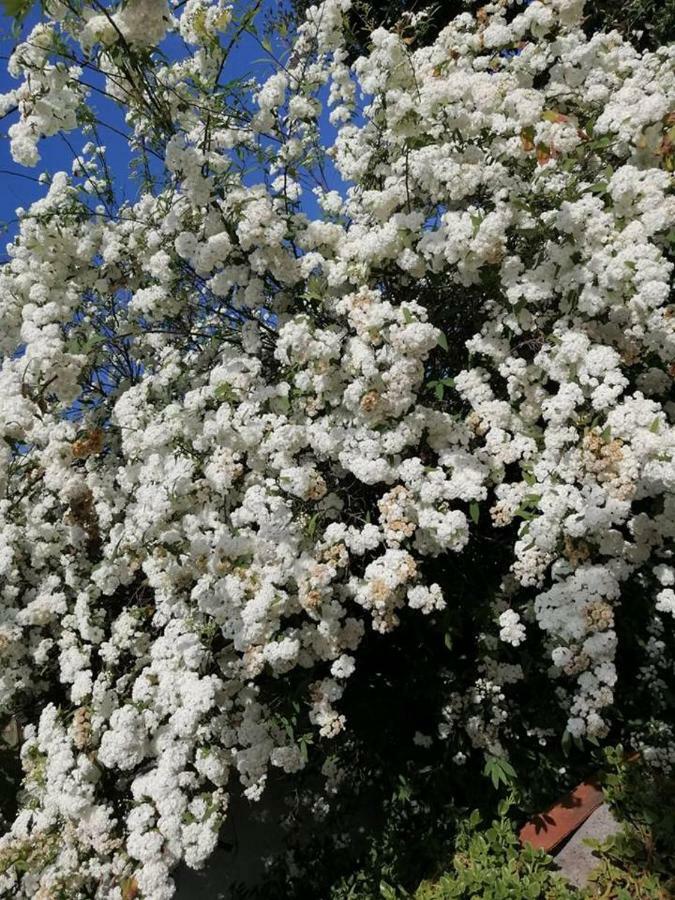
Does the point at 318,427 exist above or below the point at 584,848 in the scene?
above

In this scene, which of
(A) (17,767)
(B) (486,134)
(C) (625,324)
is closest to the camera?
(C) (625,324)

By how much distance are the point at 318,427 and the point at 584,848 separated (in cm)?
210

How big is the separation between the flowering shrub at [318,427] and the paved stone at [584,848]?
38cm

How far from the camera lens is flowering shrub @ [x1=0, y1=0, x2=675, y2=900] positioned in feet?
8.77

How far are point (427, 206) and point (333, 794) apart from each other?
3.12 meters

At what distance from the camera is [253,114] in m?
3.56

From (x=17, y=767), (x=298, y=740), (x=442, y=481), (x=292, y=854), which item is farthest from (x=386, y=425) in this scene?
→ (x=17, y=767)

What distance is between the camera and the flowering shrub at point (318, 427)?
8.77 feet

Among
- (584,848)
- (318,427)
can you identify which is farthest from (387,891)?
(318,427)

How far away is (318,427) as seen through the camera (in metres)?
2.94

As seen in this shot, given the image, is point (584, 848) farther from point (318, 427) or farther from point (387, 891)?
point (318, 427)

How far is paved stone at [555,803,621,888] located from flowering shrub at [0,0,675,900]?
38cm

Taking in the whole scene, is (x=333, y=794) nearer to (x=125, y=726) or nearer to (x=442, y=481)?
(x=125, y=726)

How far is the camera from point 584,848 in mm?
3006
